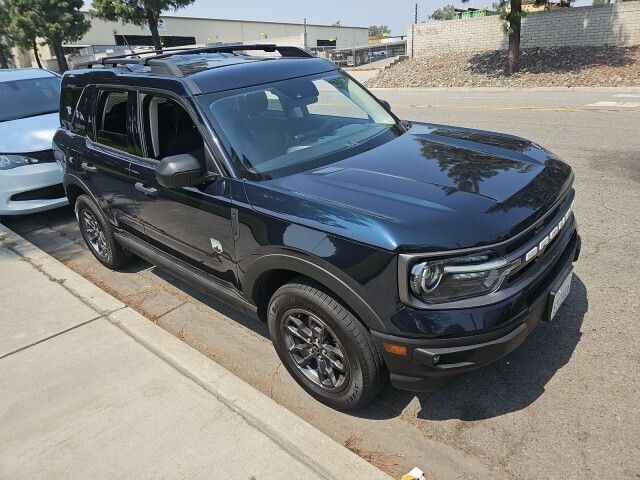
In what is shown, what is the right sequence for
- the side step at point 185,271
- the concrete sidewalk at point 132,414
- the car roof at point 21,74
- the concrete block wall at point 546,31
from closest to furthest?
the concrete sidewalk at point 132,414 < the side step at point 185,271 < the car roof at point 21,74 < the concrete block wall at point 546,31

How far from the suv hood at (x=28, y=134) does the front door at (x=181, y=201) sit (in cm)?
316

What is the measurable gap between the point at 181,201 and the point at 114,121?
3.93 feet

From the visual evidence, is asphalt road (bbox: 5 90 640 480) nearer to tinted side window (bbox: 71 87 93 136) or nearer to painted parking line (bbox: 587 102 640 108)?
tinted side window (bbox: 71 87 93 136)

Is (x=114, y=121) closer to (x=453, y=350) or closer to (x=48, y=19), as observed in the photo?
(x=453, y=350)

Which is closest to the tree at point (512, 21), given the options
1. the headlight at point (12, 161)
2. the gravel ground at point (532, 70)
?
the gravel ground at point (532, 70)

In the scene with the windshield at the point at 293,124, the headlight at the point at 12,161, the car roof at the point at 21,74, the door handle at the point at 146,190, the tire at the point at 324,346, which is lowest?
the tire at the point at 324,346

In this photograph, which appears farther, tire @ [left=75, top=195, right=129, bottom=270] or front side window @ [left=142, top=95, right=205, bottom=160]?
A: tire @ [left=75, top=195, right=129, bottom=270]

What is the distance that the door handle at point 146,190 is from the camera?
11.7ft

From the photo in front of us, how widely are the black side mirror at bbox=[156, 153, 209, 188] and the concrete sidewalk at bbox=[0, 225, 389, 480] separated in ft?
3.87

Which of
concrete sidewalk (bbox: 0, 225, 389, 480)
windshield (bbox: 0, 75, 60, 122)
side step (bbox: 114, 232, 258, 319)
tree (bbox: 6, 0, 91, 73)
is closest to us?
concrete sidewalk (bbox: 0, 225, 389, 480)

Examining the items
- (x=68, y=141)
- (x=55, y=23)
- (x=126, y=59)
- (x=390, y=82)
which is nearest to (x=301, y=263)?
(x=126, y=59)

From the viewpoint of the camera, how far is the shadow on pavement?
2795 millimetres

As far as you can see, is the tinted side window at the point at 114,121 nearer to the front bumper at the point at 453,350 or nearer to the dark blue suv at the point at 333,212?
the dark blue suv at the point at 333,212

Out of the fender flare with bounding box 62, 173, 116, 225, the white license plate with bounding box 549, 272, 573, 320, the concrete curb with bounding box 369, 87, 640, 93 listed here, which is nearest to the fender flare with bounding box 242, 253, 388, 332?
the white license plate with bounding box 549, 272, 573, 320
